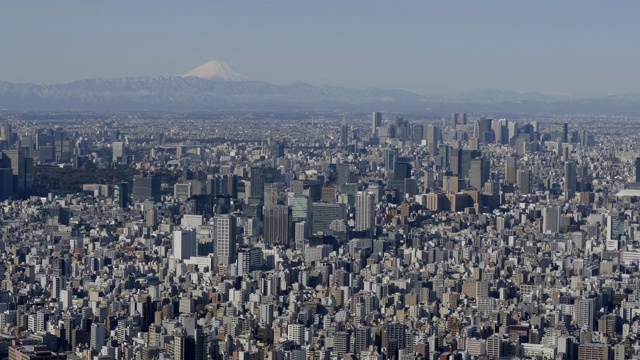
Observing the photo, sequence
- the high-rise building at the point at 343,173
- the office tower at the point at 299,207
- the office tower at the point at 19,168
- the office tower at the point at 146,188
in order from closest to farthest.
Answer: the office tower at the point at 299,207 → the office tower at the point at 146,188 → the office tower at the point at 19,168 → the high-rise building at the point at 343,173

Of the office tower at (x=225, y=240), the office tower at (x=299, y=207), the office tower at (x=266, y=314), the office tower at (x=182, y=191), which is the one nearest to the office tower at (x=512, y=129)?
the office tower at (x=182, y=191)

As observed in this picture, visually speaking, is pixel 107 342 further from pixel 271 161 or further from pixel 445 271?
pixel 271 161

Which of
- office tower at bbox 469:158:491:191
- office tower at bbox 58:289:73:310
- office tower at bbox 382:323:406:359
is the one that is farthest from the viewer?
office tower at bbox 469:158:491:191

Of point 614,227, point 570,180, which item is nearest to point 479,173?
point 570,180

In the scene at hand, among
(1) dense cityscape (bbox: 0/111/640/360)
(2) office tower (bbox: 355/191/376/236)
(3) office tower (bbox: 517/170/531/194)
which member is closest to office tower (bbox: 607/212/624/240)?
(1) dense cityscape (bbox: 0/111/640/360)

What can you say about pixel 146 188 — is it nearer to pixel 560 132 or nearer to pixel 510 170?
pixel 510 170

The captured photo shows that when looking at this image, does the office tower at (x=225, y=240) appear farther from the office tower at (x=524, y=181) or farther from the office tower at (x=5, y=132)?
the office tower at (x=5, y=132)

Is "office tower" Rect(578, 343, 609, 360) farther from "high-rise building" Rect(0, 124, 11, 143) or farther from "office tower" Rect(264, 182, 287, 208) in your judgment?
"high-rise building" Rect(0, 124, 11, 143)
